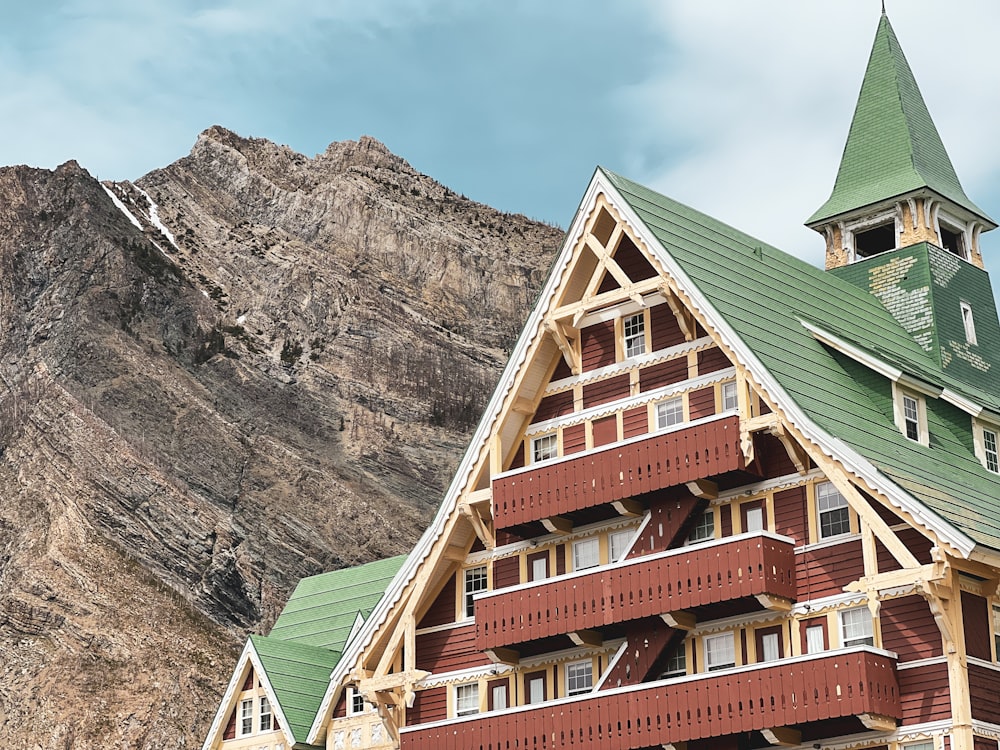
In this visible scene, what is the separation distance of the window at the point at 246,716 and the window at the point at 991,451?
24.1 metres

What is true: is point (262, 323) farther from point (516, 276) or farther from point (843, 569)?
point (843, 569)

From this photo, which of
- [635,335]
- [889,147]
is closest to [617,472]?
[635,335]

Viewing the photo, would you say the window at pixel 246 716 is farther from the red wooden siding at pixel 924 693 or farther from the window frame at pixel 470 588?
the red wooden siding at pixel 924 693

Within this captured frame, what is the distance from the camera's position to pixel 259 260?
15725 centimetres

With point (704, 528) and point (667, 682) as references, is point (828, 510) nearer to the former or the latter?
point (704, 528)

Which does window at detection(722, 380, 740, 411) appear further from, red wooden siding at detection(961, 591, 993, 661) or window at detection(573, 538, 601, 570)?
red wooden siding at detection(961, 591, 993, 661)

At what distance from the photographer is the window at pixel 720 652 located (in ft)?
133

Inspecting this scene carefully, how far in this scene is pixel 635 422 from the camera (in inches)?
1724

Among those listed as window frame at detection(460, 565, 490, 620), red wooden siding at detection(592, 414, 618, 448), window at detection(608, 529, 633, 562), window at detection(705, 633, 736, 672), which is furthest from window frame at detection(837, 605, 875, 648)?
window frame at detection(460, 565, 490, 620)

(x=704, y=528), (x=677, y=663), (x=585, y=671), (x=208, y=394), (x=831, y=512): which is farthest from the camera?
(x=208, y=394)

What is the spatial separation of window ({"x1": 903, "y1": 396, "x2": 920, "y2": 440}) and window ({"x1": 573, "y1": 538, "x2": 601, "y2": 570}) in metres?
8.92

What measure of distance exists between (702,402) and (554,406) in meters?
5.03

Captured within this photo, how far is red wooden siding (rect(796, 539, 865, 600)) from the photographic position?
38562mm

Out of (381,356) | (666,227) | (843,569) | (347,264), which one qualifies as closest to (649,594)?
(843,569)
